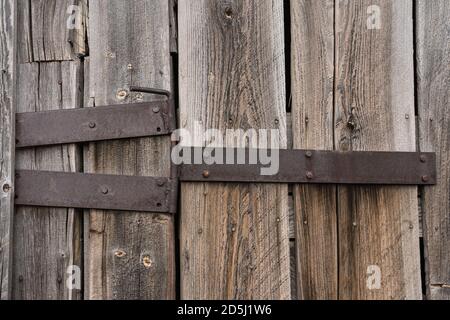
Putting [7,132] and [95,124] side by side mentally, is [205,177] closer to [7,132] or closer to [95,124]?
[95,124]

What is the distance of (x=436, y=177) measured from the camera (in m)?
1.83

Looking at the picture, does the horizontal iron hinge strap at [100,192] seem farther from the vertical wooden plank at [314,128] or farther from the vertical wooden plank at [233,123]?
the vertical wooden plank at [314,128]

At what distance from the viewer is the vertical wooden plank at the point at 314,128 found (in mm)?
1802

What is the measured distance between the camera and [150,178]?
1.77 metres

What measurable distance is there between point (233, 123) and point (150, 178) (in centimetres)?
34

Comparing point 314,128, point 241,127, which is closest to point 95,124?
point 241,127

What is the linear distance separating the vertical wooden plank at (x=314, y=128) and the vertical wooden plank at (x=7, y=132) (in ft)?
3.17

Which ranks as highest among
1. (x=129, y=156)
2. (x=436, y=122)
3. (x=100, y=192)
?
(x=436, y=122)

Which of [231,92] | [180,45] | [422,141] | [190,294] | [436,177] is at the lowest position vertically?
[190,294]

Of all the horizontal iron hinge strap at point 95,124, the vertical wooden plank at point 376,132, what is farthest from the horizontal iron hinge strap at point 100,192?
the vertical wooden plank at point 376,132

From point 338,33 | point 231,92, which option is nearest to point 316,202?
point 231,92

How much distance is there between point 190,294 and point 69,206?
20.0 inches

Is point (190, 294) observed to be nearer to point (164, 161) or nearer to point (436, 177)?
point (164, 161)

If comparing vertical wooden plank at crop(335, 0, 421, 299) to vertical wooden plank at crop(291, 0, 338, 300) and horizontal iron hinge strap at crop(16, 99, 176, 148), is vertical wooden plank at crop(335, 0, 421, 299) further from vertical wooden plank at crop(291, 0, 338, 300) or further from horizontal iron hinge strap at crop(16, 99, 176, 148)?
horizontal iron hinge strap at crop(16, 99, 176, 148)
